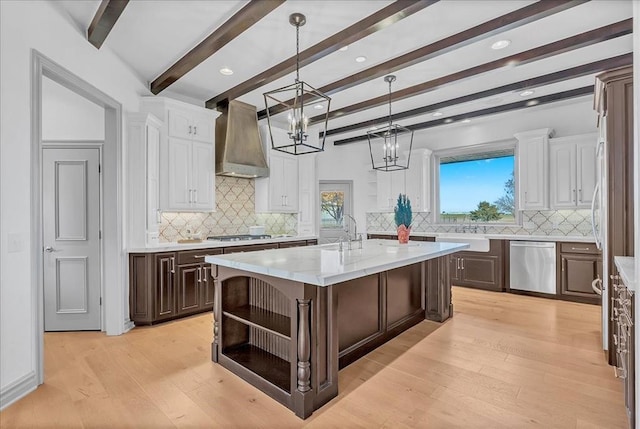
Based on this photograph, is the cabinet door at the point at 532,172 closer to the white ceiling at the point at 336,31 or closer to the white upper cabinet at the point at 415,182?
the white ceiling at the point at 336,31

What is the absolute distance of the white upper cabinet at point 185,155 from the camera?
4184 millimetres

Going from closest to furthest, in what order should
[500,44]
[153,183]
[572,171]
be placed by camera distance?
[500,44] < [153,183] < [572,171]

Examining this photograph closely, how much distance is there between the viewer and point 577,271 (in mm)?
4645

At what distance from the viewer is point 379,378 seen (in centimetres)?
254

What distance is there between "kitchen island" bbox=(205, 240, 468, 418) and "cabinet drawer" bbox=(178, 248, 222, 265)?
139 cm

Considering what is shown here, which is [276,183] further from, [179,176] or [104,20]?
[104,20]

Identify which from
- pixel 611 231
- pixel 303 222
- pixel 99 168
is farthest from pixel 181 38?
pixel 611 231

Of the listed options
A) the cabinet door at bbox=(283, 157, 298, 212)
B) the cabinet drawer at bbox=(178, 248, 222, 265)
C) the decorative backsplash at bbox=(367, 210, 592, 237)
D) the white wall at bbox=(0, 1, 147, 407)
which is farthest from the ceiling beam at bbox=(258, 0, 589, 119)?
the decorative backsplash at bbox=(367, 210, 592, 237)

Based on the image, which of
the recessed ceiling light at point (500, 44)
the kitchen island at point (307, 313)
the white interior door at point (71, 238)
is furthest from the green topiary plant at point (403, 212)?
the white interior door at point (71, 238)

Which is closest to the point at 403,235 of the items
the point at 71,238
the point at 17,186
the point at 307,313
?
the point at 307,313

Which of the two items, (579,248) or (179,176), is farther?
(579,248)

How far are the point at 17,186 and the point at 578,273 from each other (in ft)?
20.3

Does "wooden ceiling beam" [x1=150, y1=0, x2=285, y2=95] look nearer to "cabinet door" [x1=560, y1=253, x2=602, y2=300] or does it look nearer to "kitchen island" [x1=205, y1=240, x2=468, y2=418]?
"kitchen island" [x1=205, y1=240, x2=468, y2=418]

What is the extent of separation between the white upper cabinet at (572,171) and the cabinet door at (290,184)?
13.1 ft
